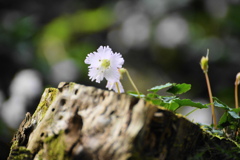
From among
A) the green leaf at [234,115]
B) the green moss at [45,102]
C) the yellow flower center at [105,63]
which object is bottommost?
the green leaf at [234,115]

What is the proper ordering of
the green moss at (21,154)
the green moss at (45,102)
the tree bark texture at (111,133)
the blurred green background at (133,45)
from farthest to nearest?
the blurred green background at (133,45) → the green moss at (45,102) → the green moss at (21,154) → the tree bark texture at (111,133)

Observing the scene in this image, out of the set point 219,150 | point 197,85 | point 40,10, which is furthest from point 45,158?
point 40,10

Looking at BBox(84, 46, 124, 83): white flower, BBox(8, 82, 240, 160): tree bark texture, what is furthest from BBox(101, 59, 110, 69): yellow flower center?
BBox(8, 82, 240, 160): tree bark texture

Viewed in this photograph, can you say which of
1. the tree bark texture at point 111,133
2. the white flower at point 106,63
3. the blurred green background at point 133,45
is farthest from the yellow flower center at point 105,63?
the blurred green background at point 133,45

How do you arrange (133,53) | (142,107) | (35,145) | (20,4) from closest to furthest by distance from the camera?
(142,107)
(35,145)
(133,53)
(20,4)

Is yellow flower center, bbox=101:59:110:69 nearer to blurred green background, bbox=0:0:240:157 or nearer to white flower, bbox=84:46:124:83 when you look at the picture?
white flower, bbox=84:46:124:83

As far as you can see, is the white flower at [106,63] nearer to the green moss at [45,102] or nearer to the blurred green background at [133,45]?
the green moss at [45,102]

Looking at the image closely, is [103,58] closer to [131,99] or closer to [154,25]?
[131,99]
